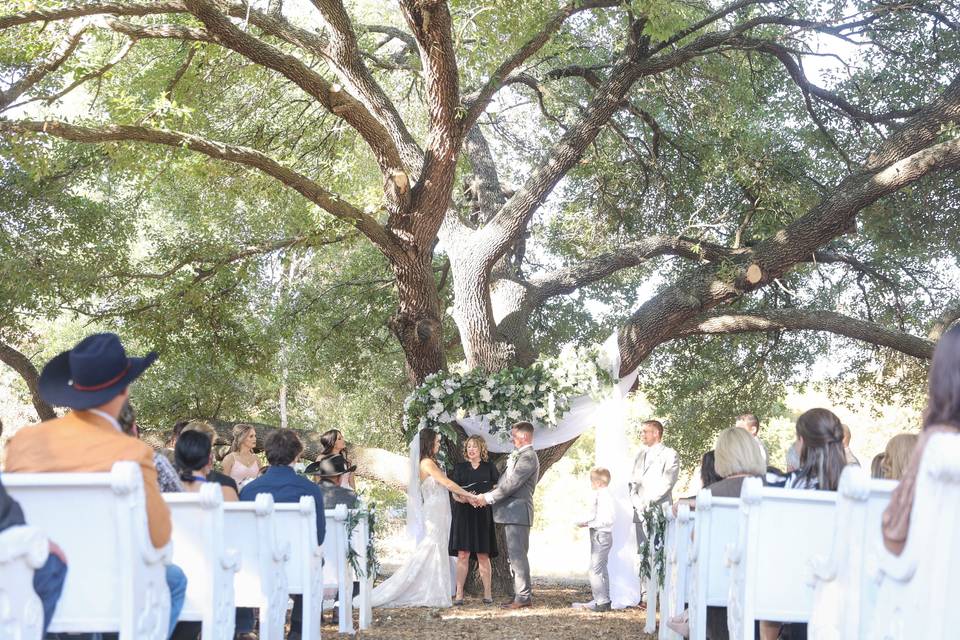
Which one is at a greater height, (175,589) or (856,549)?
(856,549)

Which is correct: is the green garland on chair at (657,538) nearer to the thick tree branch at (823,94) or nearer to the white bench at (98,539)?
the thick tree branch at (823,94)

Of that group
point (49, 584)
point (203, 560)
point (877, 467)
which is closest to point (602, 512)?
point (877, 467)

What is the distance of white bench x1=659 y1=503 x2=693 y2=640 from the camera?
6882 mm

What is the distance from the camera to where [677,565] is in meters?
7.12

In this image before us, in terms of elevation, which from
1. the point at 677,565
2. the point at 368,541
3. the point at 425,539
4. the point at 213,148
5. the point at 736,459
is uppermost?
the point at 213,148

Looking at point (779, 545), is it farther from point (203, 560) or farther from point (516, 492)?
point (516, 492)

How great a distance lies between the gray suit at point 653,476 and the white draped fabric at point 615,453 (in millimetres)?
172

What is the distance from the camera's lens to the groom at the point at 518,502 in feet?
32.9

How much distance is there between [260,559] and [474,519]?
211 inches

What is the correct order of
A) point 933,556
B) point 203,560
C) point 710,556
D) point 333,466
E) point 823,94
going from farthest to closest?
point 823,94 < point 333,466 < point 710,556 < point 203,560 < point 933,556

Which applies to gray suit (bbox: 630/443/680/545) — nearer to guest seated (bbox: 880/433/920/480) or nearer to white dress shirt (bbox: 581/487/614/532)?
white dress shirt (bbox: 581/487/614/532)

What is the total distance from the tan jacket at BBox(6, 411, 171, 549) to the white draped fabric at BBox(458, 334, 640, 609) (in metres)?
7.41

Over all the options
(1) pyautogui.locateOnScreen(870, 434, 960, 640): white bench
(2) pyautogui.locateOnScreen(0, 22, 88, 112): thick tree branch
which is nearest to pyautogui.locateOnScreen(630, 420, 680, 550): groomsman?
(2) pyautogui.locateOnScreen(0, 22, 88, 112): thick tree branch

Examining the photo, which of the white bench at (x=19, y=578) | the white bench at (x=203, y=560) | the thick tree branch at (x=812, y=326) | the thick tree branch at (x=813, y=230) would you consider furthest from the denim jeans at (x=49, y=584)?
the thick tree branch at (x=812, y=326)
